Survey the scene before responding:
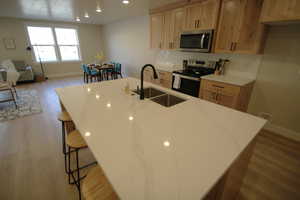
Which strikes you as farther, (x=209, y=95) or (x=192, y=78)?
(x=192, y=78)

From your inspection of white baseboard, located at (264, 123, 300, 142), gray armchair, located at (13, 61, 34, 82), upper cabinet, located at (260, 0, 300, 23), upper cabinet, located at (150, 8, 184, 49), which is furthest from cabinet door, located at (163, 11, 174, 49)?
gray armchair, located at (13, 61, 34, 82)

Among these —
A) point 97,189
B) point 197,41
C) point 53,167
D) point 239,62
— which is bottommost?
point 53,167

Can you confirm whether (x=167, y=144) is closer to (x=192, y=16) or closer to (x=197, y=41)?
(x=197, y=41)

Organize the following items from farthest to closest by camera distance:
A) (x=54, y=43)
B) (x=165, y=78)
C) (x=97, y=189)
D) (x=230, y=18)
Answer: (x=54, y=43) < (x=165, y=78) < (x=230, y=18) < (x=97, y=189)

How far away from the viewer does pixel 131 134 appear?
97 centimetres

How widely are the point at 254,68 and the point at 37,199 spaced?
3675mm

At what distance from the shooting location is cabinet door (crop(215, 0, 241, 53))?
239 centimetres

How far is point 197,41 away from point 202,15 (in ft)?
1.56

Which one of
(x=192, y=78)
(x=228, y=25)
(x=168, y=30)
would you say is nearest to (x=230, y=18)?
(x=228, y=25)

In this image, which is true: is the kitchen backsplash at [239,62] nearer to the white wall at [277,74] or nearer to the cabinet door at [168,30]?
the white wall at [277,74]

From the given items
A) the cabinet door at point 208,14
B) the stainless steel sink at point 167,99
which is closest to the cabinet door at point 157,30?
the cabinet door at point 208,14

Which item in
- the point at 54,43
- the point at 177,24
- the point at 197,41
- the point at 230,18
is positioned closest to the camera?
the point at 230,18

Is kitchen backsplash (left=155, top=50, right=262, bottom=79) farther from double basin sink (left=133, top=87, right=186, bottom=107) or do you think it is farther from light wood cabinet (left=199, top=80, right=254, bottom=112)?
double basin sink (left=133, top=87, right=186, bottom=107)

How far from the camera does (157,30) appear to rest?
3.85 m
